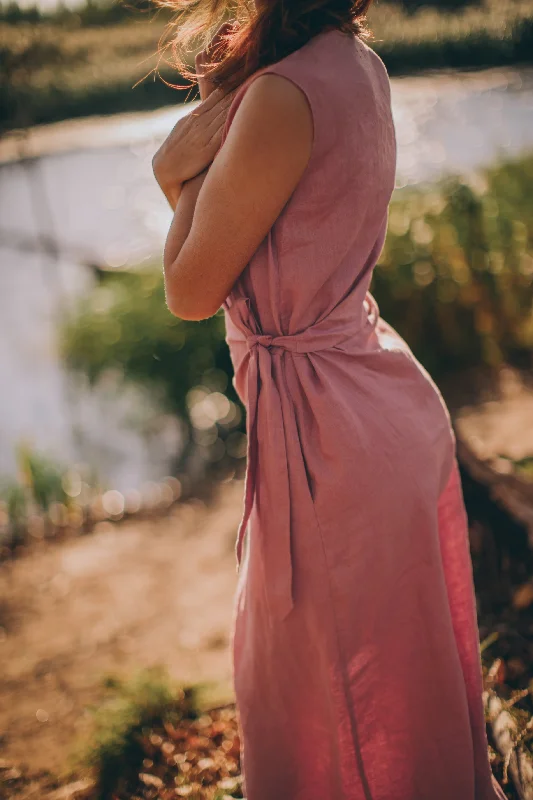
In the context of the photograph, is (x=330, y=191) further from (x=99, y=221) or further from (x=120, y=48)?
(x=99, y=221)

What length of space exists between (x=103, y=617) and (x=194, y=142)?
263 centimetres

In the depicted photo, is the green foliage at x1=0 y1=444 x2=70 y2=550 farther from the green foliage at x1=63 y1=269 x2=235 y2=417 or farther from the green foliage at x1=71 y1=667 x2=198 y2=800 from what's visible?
the green foliage at x1=71 y1=667 x2=198 y2=800

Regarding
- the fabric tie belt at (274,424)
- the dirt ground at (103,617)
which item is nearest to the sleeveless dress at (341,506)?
the fabric tie belt at (274,424)

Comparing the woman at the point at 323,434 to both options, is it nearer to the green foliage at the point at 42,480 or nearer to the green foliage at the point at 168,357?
the green foliage at the point at 42,480

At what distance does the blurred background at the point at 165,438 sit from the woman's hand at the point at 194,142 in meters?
0.14

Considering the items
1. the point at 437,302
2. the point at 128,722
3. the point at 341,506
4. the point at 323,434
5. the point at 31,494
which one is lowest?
the point at 31,494

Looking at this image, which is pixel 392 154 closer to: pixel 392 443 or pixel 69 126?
pixel 392 443

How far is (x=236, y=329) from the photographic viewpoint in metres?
1.26

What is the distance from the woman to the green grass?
301cm

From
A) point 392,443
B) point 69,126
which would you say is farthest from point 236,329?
point 69,126

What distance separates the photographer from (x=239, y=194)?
103 cm

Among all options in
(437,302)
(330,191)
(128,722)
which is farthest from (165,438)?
(330,191)

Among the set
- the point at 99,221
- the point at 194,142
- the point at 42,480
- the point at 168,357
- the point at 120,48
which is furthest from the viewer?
the point at 99,221

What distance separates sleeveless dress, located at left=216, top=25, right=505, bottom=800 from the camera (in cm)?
109
